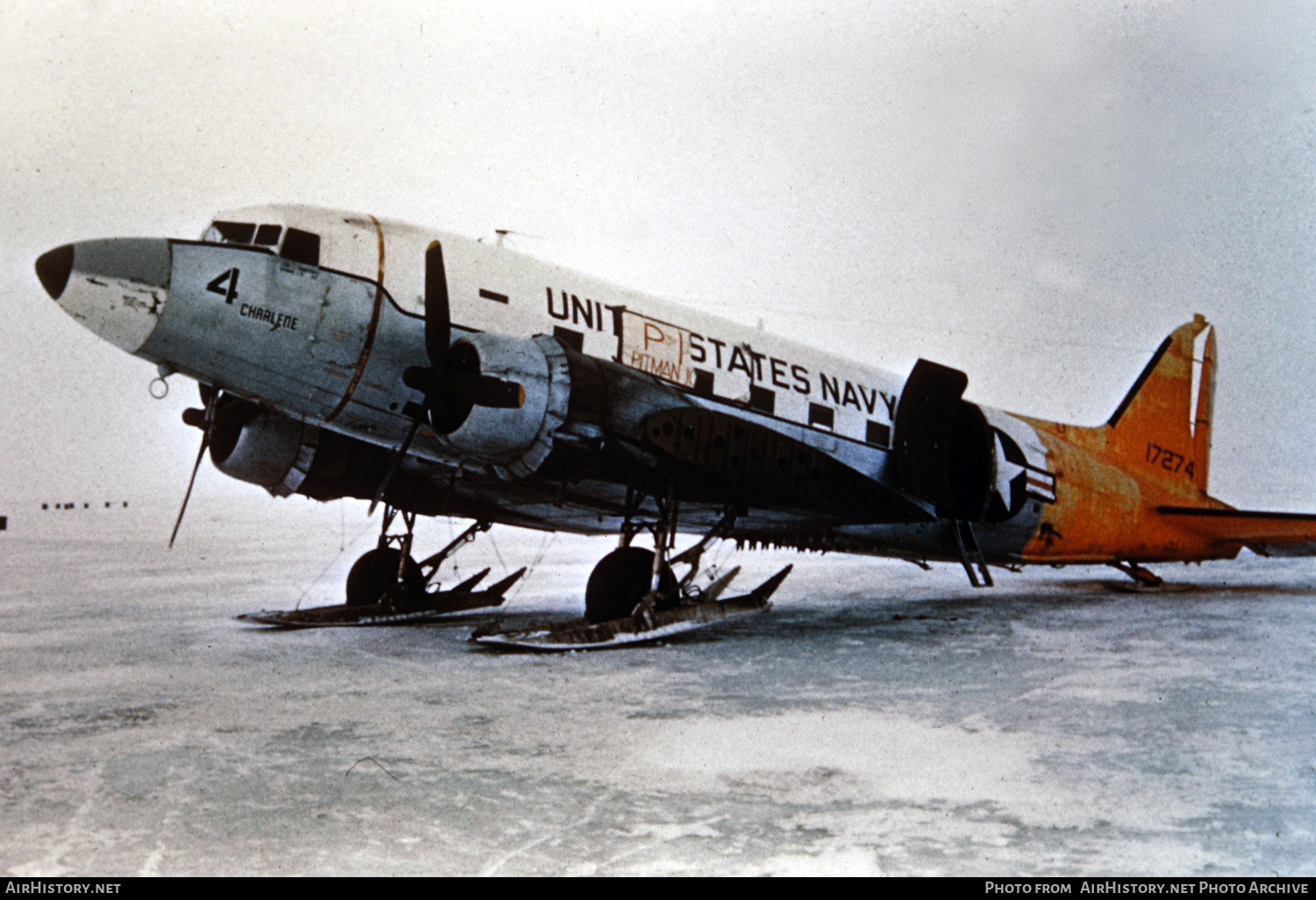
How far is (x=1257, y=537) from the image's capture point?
1405 centimetres

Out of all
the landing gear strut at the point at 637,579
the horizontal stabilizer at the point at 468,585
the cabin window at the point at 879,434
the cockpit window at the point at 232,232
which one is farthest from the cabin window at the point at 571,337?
the cabin window at the point at 879,434

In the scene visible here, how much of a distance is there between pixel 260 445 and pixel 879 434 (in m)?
7.51

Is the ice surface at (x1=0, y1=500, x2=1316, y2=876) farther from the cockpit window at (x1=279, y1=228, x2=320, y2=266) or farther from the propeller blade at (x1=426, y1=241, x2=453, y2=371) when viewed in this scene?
the cockpit window at (x1=279, y1=228, x2=320, y2=266)

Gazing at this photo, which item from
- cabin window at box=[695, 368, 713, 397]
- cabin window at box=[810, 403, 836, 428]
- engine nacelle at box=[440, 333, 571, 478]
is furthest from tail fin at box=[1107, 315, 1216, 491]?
engine nacelle at box=[440, 333, 571, 478]

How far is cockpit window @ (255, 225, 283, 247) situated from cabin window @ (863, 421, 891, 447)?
282 inches

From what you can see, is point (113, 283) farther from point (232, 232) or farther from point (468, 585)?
point (468, 585)

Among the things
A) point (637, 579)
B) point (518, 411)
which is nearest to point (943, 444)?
point (637, 579)

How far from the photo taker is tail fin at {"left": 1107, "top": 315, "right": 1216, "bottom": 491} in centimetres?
1538

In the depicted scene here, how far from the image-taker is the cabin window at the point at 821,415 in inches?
450

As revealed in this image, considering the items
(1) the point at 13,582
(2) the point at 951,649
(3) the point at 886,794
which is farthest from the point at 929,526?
(1) the point at 13,582

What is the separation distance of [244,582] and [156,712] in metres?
9.89

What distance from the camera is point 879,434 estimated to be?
12.1 meters

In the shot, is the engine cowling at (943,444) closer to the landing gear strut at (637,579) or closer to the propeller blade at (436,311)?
the landing gear strut at (637,579)
